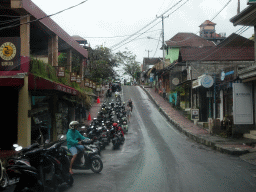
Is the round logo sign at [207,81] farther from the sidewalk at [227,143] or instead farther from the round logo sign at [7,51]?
the round logo sign at [7,51]

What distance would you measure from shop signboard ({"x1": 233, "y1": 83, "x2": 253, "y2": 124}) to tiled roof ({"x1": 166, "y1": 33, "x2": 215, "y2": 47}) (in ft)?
106

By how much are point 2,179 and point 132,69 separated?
77.1 m

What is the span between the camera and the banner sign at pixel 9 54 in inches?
460

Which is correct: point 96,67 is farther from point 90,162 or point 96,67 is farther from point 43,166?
point 43,166

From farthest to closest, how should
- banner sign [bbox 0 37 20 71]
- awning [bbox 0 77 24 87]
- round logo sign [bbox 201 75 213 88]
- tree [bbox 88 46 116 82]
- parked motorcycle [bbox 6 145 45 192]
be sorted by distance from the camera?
1. tree [bbox 88 46 116 82]
2. round logo sign [bbox 201 75 213 88]
3. banner sign [bbox 0 37 20 71]
4. awning [bbox 0 77 24 87]
5. parked motorcycle [bbox 6 145 45 192]

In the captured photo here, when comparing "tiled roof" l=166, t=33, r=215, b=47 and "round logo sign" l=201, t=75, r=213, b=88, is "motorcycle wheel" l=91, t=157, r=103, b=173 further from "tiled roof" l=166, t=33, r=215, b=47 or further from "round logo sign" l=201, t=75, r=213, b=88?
"tiled roof" l=166, t=33, r=215, b=47

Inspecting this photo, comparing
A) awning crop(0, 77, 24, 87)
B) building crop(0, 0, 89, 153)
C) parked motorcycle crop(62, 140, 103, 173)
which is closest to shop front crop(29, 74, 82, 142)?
building crop(0, 0, 89, 153)

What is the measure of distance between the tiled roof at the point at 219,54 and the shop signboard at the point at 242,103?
536 inches

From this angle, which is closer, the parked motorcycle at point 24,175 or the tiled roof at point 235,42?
the parked motorcycle at point 24,175

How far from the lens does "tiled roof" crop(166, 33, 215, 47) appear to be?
159 feet

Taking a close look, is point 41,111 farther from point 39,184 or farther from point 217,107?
point 217,107

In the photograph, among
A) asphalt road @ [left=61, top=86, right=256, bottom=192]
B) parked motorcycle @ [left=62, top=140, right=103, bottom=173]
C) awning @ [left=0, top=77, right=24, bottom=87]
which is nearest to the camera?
asphalt road @ [left=61, top=86, right=256, bottom=192]

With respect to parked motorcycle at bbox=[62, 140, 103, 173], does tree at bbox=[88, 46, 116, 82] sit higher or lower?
higher

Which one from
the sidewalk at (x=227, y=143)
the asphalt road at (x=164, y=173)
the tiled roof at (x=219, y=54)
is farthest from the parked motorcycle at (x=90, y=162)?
the tiled roof at (x=219, y=54)
